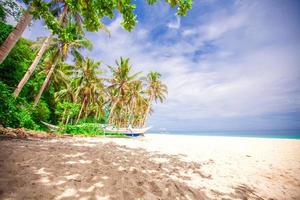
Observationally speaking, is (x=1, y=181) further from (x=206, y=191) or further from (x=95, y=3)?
(x=206, y=191)

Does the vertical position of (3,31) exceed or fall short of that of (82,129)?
it exceeds it

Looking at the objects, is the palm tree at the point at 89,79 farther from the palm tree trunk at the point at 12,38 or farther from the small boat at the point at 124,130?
the palm tree trunk at the point at 12,38

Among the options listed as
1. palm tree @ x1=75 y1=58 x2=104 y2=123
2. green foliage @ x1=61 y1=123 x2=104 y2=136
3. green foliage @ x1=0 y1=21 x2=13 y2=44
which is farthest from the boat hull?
green foliage @ x1=0 y1=21 x2=13 y2=44

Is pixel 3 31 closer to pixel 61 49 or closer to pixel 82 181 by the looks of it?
pixel 61 49

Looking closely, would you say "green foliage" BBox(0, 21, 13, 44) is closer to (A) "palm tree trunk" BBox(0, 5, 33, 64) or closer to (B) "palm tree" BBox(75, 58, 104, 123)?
(A) "palm tree trunk" BBox(0, 5, 33, 64)

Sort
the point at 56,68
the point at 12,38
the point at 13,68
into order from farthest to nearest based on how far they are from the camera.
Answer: the point at 56,68, the point at 13,68, the point at 12,38

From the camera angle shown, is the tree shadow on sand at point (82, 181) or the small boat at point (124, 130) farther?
the small boat at point (124, 130)

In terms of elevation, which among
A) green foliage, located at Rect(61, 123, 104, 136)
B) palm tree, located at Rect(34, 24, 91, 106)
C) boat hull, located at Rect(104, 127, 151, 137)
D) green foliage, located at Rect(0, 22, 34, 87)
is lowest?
green foliage, located at Rect(61, 123, 104, 136)

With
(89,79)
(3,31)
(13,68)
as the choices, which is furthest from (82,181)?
(89,79)

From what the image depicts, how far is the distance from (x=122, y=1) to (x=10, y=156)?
434cm

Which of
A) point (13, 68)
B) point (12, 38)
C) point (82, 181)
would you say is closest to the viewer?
point (82, 181)

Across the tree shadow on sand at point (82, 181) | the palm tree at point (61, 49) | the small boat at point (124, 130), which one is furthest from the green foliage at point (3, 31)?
the small boat at point (124, 130)

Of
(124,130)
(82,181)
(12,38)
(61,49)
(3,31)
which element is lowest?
(82,181)

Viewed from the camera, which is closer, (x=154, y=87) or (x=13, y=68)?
(x=13, y=68)
